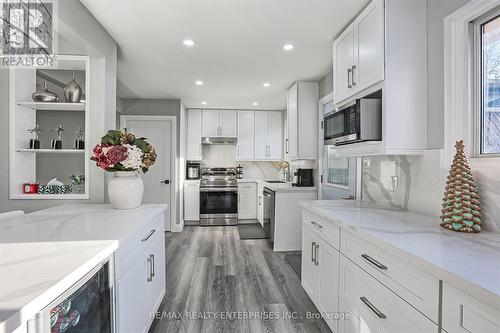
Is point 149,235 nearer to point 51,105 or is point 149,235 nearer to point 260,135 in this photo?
point 51,105

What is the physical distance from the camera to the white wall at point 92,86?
200cm

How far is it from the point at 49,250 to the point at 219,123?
15.1 feet

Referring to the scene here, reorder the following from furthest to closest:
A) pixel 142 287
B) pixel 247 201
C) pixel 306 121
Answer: pixel 247 201, pixel 306 121, pixel 142 287

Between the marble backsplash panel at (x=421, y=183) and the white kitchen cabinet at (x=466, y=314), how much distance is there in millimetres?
737

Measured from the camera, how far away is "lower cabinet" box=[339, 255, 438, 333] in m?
1.04

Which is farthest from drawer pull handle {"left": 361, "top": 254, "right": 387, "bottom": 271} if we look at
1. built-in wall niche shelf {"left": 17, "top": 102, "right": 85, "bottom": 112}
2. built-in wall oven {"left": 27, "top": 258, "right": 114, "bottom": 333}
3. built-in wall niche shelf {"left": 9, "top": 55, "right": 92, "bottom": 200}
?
built-in wall niche shelf {"left": 17, "top": 102, "right": 85, "bottom": 112}

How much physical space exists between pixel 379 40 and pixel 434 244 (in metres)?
1.36

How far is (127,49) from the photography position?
2740 mm

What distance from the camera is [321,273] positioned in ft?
6.55

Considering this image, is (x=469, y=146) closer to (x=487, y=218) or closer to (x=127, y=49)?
(x=487, y=218)

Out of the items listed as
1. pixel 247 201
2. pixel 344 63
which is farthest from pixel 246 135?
pixel 344 63

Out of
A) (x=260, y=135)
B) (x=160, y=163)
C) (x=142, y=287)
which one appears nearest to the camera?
(x=142, y=287)

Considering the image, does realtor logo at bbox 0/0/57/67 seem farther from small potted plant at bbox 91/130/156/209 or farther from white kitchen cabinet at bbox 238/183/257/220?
white kitchen cabinet at bbox 238/183/257/220

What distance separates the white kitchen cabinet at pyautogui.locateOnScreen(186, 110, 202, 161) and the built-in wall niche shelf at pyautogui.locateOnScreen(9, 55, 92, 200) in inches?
109
